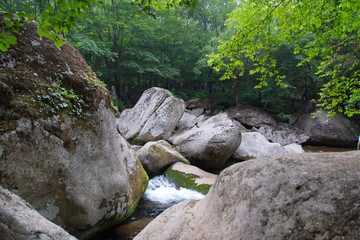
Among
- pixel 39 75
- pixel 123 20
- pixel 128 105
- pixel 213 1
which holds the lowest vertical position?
pixel 128 105

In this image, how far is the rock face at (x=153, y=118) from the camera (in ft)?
37.5

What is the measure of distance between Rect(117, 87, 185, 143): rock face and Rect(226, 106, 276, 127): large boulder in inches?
311

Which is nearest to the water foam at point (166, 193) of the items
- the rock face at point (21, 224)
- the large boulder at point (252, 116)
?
the rock face at point (21, 224)

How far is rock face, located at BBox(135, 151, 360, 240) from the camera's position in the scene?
1275 millimetres

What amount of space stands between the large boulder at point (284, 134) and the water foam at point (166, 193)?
37.9 feet

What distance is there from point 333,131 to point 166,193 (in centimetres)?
1535

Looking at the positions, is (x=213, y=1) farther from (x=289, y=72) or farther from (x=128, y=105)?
(x=128, y=105)

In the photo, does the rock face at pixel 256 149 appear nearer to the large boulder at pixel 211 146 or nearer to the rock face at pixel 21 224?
the large boulder at pixel 211 146

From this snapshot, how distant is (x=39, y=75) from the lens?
338 cm

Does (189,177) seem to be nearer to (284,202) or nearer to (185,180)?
(185,180)

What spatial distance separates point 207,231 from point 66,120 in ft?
9.23

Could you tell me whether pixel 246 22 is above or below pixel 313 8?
below

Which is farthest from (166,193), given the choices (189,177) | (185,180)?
(189,177)

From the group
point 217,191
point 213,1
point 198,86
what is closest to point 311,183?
point 217,191
